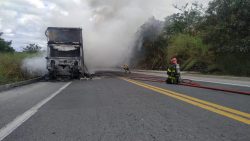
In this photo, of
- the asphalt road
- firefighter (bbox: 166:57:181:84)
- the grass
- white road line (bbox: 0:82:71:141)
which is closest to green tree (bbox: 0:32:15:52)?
the grass

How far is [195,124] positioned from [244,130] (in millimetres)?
866

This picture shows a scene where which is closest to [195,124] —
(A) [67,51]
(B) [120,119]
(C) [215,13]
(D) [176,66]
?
(B) [120,119]

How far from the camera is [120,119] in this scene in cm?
688

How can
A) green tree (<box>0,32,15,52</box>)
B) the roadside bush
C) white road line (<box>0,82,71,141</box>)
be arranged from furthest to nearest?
green tree (<box>0,32,15,52</box>) < the roadside bush < white road line (<box>0,82,71,141</box>)

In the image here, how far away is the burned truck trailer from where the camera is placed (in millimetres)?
22828

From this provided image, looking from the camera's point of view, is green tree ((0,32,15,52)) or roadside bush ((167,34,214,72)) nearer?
roadside bush ((167,34,214,72))

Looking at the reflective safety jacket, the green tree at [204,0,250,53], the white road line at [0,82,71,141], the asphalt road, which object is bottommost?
the white road line at [0,82,71,141]

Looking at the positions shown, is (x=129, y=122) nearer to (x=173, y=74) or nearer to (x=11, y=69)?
(x=173, y=74)

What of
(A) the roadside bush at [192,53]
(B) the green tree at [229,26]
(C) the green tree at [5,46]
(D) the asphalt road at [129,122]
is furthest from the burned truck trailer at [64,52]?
(C) the green tree at [5,46]

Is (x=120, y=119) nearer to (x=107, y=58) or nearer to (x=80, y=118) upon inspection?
(x=80, y=118)

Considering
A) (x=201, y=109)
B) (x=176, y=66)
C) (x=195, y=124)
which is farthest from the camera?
(x=176, y=66)

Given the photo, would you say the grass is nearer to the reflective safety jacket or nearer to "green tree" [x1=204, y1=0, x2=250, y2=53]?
the reflective safety jacket

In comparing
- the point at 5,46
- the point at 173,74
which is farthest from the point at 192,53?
the point at 5,46

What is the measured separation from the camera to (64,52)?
76.5 feet
